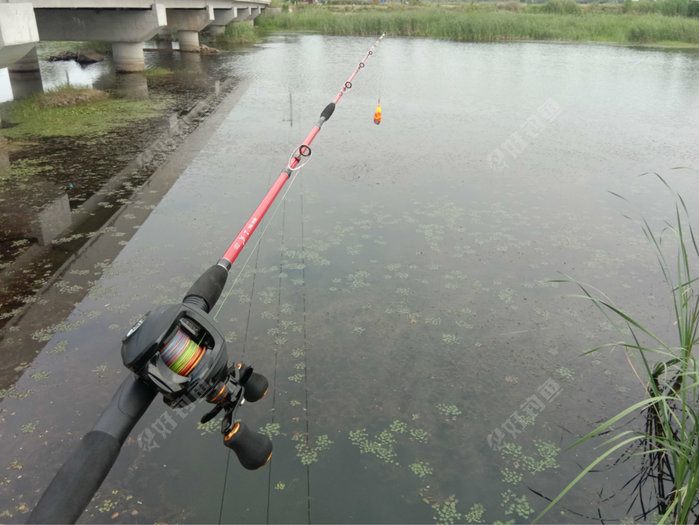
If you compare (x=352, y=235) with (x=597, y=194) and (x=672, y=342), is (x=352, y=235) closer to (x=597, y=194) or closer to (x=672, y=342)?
(x=672, y=342)

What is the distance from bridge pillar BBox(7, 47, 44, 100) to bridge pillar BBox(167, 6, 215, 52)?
10.0 metres

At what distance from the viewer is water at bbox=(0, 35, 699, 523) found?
2957 mm

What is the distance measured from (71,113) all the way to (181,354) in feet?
37.3

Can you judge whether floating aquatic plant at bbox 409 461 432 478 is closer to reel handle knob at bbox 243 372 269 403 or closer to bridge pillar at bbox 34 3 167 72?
reel handle knob at bbox 243 372 269 403

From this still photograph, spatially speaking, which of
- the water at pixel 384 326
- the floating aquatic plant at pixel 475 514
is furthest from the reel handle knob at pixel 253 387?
the floating aquatic plant at pixel 475 514

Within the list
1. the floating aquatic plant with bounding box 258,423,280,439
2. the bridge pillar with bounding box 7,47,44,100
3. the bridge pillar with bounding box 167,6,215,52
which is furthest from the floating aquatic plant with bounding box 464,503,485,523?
the bridge pillar with bounding box 167,6,215,52

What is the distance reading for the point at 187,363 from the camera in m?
1.97

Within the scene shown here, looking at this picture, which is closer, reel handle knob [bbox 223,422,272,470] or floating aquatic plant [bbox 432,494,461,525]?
reel handle knob [bbox 223,422,272,470]

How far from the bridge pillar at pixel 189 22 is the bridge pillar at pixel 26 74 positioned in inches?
394

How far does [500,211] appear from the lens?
682 centimetres

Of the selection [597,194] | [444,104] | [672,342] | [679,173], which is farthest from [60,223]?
[444,104]

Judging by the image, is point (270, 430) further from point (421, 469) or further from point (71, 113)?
point (71, 113)

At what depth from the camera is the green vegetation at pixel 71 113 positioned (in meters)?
10.1

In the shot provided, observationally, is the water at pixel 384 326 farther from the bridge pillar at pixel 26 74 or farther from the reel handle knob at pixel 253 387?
the bridge pillar at pixel 26 74
